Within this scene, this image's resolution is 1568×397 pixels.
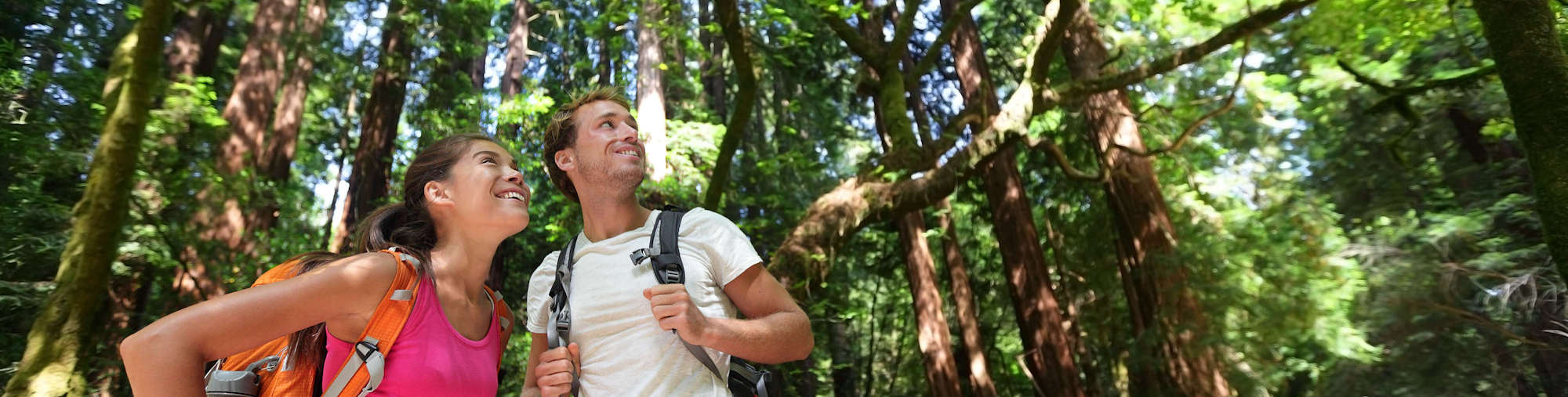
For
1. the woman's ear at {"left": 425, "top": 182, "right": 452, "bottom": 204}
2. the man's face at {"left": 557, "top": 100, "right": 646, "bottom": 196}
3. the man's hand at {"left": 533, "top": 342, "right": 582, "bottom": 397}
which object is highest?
the man's face at {"left": 557, "top": 100, "right": 646, "bottom": 196}

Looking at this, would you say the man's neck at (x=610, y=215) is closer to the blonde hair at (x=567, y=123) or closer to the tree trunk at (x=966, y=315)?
the blonde hair at (x=567, y=123)

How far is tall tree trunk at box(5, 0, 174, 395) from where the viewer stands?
429 cm

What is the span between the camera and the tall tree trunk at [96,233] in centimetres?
429

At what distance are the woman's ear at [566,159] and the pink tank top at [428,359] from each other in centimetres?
60

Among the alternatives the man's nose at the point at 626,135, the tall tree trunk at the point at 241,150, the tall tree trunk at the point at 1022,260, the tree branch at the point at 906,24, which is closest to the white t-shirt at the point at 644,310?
the man's nose at the point at 626,135

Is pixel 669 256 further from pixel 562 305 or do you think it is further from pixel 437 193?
pixel 437 193

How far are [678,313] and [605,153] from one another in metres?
0.75

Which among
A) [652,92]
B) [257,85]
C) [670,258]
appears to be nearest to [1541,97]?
[670,258]

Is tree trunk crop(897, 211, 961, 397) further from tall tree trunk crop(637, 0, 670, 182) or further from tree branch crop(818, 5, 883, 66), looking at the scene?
tree branch crop(818, 5, 883, 66)

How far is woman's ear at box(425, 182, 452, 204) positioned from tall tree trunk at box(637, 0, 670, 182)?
658 cm

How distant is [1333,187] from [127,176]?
1656cm

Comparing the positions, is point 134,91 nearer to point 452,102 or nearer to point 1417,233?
point 452,102

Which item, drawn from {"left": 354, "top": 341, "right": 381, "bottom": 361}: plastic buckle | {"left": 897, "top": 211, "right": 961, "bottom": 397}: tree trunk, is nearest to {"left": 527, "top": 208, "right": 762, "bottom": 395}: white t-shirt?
{"left": 354, "top": 341, "right": 381, "bottom": 361}: plastic buckle

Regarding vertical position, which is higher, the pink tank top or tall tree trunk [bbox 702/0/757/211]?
tall tree trunk [bbox 702/0/757/211]
